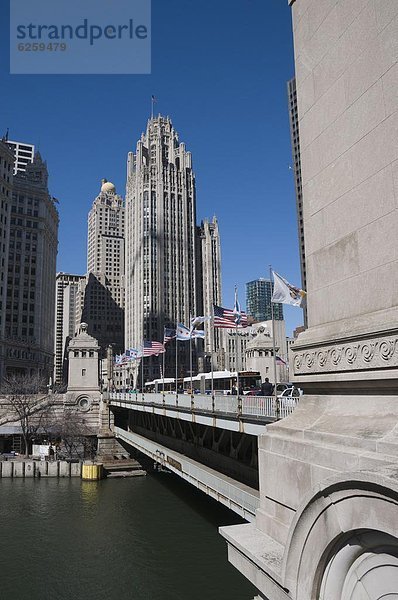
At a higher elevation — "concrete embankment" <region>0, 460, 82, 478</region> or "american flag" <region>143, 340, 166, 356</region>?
"american flag" <region>143, 340, 166, 356</region>

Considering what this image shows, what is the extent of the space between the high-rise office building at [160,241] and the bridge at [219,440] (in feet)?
352

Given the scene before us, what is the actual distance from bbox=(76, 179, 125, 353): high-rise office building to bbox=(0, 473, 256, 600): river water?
5423 inches

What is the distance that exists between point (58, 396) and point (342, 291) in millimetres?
66894

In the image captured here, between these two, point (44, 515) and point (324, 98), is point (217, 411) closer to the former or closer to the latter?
point (324, 98)

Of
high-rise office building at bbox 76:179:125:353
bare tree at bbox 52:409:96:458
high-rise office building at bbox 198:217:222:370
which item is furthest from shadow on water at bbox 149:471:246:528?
high-rise office building at bbox 76:179:125:353

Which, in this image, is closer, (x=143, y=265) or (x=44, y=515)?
(x=44, y=515)

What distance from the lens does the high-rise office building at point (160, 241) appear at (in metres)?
143

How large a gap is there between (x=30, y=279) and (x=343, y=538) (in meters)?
116

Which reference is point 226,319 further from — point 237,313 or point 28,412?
point 28,412

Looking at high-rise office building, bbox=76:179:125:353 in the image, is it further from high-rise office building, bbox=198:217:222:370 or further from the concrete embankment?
the concrete embankment

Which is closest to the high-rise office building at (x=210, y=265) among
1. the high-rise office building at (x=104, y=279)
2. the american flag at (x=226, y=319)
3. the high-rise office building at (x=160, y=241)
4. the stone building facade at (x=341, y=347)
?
the high-rise office building at (x=160, y=241)

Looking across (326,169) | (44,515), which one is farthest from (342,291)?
(44,515)

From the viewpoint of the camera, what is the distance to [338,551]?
5559 millimetres

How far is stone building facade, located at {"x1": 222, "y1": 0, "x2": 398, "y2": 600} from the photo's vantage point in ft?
17.4
